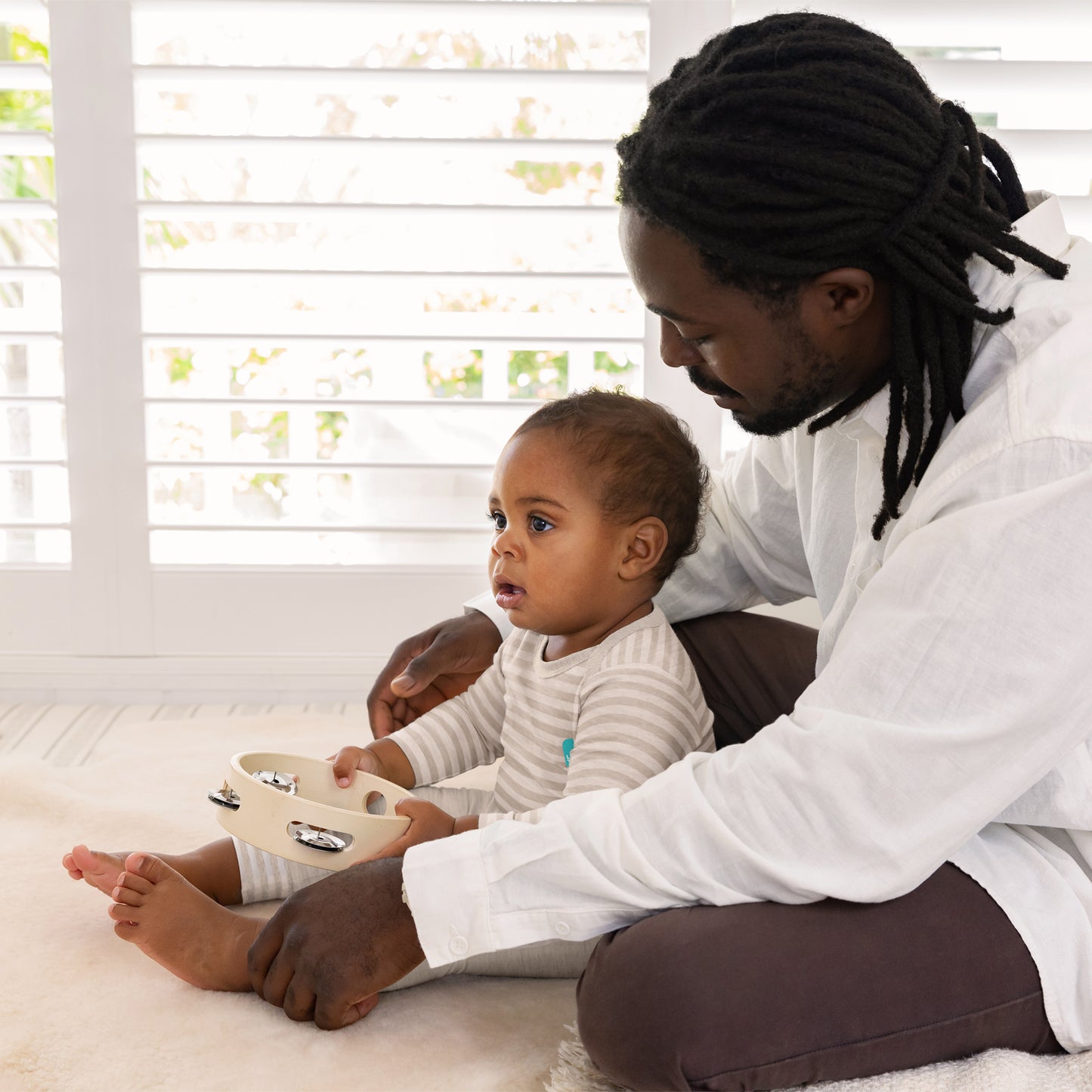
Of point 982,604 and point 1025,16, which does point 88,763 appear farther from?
point 1025,16

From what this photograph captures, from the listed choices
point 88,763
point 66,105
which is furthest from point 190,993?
point 66,105

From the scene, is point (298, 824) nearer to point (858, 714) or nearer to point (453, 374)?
point (858, 714)

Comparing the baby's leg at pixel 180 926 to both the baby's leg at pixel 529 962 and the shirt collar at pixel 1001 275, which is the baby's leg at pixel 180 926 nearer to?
the baby's leg at pixel 529 962

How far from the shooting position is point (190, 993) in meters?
1.13

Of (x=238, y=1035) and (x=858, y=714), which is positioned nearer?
(x=858, y=714)

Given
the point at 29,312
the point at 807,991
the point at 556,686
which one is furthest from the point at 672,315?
the point at 29,312

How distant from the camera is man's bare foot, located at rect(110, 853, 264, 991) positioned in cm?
112

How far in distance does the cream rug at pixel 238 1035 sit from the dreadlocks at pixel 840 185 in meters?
0.54

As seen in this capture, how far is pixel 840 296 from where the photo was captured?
983 millimetres

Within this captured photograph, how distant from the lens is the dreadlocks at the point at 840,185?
3.05 ft

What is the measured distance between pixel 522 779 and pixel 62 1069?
486 millimetres

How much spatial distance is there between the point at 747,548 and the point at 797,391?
0.45m

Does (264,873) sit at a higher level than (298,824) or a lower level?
lower

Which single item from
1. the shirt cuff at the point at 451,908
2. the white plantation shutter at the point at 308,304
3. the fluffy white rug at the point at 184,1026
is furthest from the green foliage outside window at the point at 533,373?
the shirt cuff at the point at 451,908
